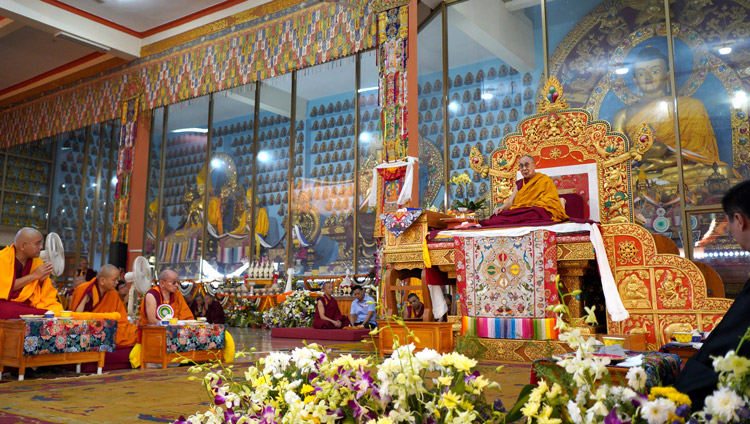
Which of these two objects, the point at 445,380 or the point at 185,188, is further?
the point at 185,188

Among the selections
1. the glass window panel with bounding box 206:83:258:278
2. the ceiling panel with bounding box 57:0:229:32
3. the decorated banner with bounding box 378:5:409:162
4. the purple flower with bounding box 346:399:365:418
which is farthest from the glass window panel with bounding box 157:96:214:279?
the purple flower with bounding box 346:399:365:418

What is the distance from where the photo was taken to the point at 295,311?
32.6 feet

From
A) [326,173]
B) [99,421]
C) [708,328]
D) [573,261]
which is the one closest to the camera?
[99,421]

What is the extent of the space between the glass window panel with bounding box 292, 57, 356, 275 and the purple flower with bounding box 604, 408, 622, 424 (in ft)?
30.7

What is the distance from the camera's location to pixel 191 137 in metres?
13.2

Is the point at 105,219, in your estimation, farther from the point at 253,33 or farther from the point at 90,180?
the point at 253,33

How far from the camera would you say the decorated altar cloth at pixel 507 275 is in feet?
16.9

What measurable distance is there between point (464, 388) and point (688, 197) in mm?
7540

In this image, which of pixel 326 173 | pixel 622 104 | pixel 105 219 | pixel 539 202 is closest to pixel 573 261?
pixel 539 202

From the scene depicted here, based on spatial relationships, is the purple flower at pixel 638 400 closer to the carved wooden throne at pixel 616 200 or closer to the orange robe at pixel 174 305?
the carved wooden throne at pixel 616 200

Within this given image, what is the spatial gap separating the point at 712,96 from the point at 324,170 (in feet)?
21.3

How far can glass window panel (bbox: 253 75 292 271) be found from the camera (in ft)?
37.6

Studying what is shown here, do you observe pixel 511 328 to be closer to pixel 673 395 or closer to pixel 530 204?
pixel 530 204

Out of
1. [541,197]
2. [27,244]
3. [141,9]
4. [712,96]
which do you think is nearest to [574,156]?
[541,197]
